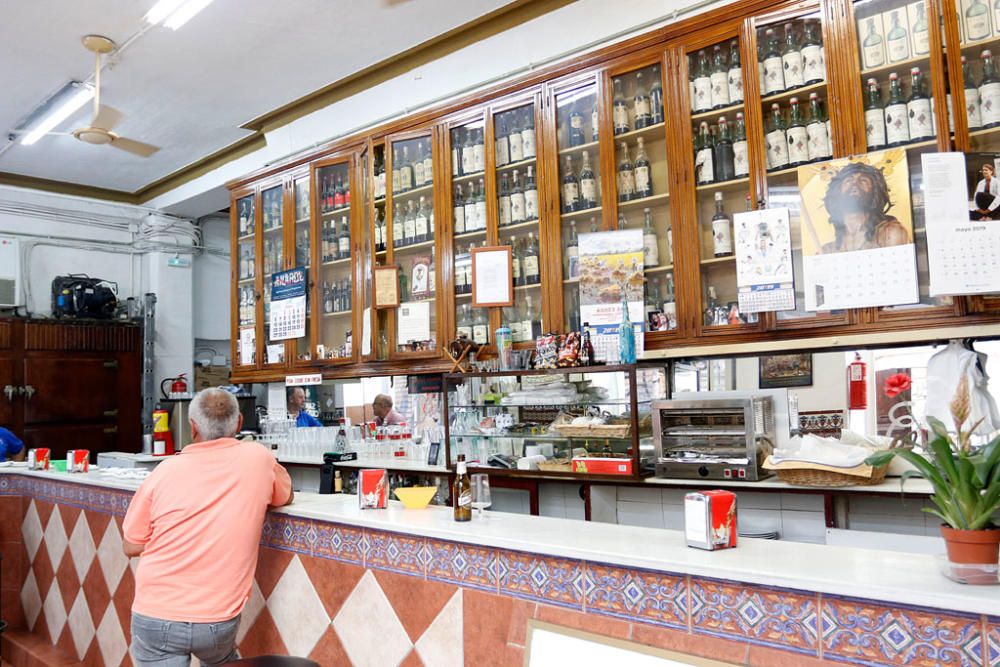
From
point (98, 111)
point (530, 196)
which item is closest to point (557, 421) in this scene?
A: point (530, 196)

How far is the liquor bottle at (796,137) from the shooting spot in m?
3.47

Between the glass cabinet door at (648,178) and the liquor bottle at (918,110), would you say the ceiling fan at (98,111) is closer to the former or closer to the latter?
the glass cabinet door at (648,178)

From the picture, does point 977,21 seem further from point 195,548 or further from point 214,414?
point 195,548

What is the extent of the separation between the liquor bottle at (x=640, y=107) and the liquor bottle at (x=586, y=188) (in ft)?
1.15

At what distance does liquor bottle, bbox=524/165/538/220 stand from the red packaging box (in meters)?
1.50

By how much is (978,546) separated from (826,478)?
1.81m

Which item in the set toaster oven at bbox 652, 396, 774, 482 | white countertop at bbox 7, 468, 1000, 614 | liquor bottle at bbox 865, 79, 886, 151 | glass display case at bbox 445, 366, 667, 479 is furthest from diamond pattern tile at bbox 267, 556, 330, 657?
liquor bottle at bbox 865, 79, 886, 151

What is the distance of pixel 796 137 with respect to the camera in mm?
3496

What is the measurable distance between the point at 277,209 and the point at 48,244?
3339mm

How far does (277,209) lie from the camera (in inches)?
237

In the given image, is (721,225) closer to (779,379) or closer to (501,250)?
(779,379)

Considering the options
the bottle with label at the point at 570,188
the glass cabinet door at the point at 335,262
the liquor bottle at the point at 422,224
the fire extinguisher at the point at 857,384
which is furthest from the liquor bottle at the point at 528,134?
the fire extinguisher at the point at 857,384

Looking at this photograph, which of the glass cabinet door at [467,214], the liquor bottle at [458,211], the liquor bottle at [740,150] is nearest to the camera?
the liquor bottle at [740,150]

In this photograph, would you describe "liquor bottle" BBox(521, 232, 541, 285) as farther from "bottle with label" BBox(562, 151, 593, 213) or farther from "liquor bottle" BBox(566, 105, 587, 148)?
"liquor bottle" BBox(566, 105, 587, 148)
